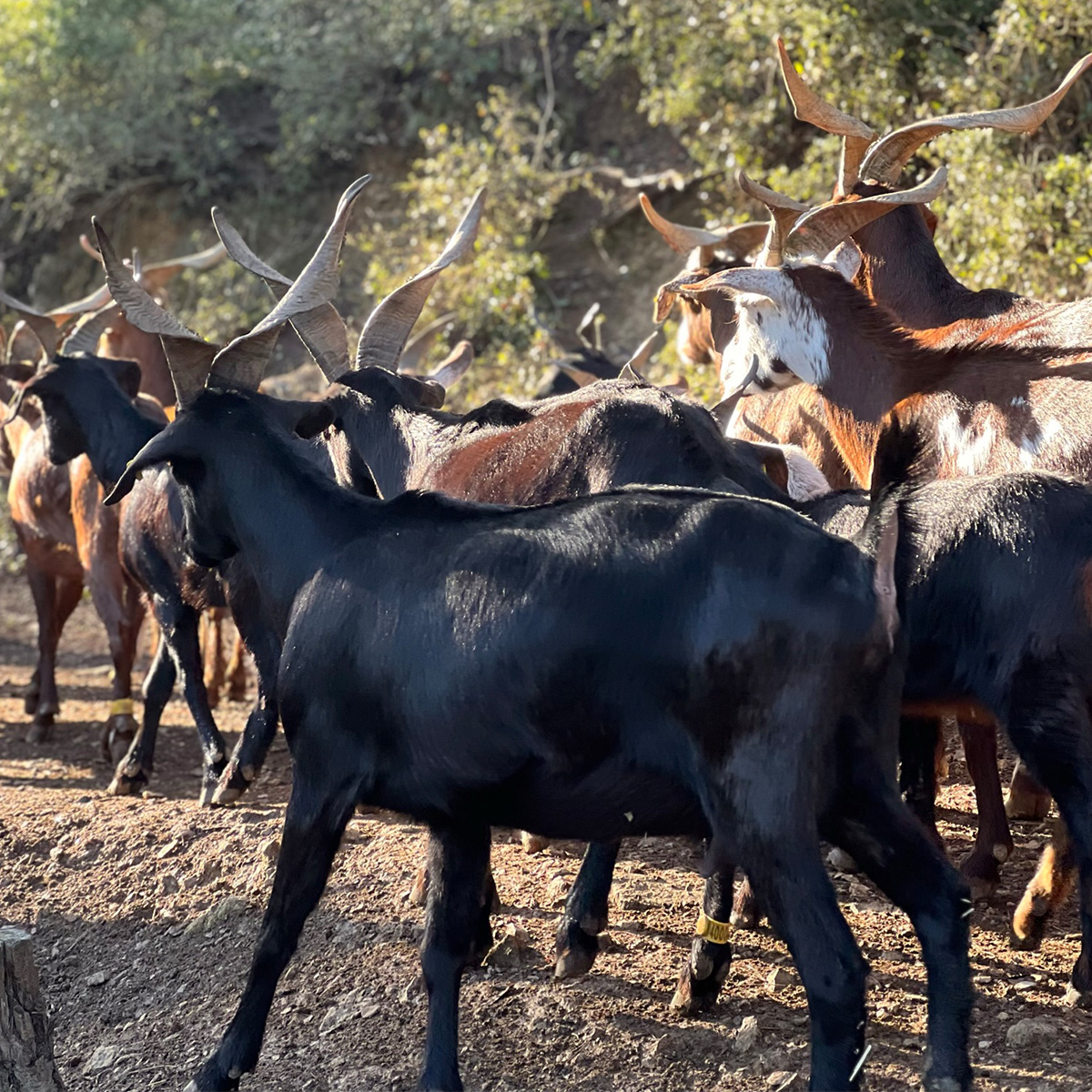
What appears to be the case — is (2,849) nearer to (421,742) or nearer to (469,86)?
(421,742)

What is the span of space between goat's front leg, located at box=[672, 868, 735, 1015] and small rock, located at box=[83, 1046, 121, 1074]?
1.71m

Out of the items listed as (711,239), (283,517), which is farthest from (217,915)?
(711,239)

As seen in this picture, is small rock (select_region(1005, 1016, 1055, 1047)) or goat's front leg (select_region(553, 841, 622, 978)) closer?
small rock (select_region(1005, 1016, 1055, 1047))

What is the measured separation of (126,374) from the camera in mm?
7926

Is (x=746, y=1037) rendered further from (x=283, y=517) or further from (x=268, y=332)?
(x=268, y=332)

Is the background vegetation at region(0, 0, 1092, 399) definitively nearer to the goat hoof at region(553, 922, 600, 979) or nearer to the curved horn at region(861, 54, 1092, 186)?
the curved horn at region(861, 54, 1092, 186)

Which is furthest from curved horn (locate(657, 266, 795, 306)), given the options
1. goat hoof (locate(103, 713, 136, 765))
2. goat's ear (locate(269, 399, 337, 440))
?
goat hoof (locate(103, 713, 136, 765))

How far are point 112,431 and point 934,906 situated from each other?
519cm

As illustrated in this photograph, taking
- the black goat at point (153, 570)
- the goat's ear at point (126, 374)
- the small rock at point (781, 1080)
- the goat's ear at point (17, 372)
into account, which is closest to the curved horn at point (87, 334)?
the goat's ear at point (17, 372)

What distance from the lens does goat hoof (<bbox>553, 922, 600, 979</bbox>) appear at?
443cm

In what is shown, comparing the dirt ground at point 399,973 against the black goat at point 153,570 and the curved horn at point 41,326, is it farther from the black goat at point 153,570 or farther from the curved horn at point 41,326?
the curved horn at point 41,326

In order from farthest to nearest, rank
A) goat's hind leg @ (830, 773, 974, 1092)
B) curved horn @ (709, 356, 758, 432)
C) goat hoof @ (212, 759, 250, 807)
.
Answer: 1. goat hoof @ (212, 759, 250, 807)
2. curved horn @ (709, 356, 758, 432)
3. goat's hind leg @ (830, 773, 974, 1092)

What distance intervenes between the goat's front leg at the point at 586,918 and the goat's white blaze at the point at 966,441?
1917mm

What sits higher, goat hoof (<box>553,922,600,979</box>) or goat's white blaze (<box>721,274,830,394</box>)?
goat's white blaze (<box>721,274,830,394</box>)
